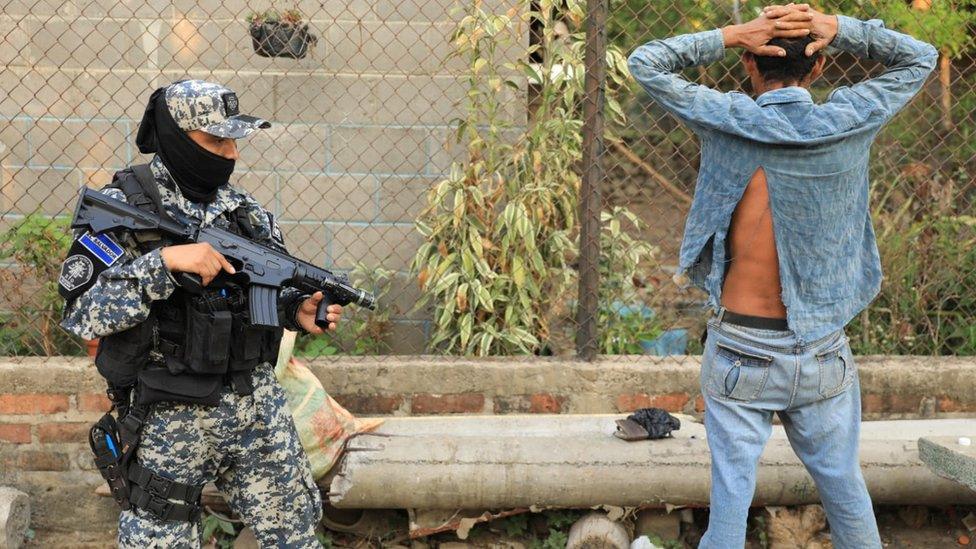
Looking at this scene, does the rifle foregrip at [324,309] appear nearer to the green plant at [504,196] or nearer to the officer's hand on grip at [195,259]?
the officer's hand on grip at [195,259]

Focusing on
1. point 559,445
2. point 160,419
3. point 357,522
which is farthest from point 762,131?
point 357,522

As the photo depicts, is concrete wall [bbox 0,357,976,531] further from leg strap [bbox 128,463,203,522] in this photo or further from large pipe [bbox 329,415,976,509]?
leg strap [bbox 128,463,203,522]

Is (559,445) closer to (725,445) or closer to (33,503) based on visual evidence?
(725,445)

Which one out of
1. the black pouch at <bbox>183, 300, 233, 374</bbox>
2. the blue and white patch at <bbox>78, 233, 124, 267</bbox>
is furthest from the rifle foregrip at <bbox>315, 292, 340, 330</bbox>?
the blue and white patch at <bbox>78, 233, 124, 267</bbox>

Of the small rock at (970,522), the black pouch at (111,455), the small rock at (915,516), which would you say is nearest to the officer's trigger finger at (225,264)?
the black pouch at (111,455)

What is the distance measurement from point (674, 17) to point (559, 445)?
9.85 feet

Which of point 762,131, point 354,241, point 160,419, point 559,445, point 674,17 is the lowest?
point 559,445

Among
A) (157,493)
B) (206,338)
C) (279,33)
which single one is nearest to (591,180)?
(279,33)

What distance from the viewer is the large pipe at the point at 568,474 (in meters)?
3.77

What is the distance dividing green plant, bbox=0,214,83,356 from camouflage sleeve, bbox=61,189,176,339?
159 cm

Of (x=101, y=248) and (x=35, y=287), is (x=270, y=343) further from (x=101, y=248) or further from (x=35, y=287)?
(x=35, y=287)

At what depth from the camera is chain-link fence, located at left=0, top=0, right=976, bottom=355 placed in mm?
4371

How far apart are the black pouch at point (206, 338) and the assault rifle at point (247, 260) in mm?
79

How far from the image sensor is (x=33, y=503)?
4152 mm
